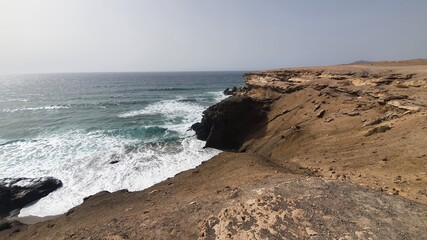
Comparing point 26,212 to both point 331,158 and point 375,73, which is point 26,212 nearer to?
point 331,158

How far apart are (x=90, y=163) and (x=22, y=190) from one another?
4624 mm

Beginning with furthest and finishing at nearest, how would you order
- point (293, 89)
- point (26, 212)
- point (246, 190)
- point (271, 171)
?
point (293, 89), point (26, 212), point (271, 171), point (246, 190)

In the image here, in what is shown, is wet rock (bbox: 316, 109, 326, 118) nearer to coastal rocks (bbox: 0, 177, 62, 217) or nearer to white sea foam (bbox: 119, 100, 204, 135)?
white sea foam (bbox: 119, 100, 204, 135)

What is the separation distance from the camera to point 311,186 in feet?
28.0

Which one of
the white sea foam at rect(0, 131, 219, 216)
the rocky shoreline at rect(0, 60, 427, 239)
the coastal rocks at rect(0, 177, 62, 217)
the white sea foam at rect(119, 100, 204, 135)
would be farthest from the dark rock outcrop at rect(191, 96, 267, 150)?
the coastal rocks at rect(0, 177, 62, 217)

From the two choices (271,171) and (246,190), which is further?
(271,171)

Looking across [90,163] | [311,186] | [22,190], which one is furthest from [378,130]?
[22,190]

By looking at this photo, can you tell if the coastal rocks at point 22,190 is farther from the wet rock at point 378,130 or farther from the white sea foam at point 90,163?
the wet rock at point 378,130

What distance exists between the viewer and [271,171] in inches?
442

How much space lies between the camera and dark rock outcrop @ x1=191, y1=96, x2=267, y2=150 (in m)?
22.4

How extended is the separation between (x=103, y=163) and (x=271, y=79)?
19.2 m

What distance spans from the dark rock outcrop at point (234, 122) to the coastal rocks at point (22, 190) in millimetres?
12199

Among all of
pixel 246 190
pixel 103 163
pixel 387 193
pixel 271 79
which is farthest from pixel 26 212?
pixel 271 79

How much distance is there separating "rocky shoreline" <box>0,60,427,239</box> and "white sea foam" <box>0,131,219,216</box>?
3.39 metres
